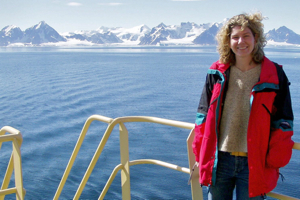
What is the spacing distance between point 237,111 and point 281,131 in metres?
0.26

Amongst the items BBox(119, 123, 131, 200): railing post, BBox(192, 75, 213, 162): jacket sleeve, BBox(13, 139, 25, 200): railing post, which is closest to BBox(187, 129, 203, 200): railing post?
BBox(192, 75, 213, 162): jacket sleeve

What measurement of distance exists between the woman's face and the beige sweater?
0.11 m

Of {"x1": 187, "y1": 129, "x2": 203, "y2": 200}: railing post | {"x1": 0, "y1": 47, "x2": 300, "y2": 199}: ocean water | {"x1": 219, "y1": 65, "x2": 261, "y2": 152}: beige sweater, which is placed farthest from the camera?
{"x1": 0, "y1": 47, "x2": 300, "y2": 199}: ocean water

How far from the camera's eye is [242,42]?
187 centimetres

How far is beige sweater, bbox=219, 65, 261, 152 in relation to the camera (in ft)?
6.02

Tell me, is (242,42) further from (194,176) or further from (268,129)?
(194,176)

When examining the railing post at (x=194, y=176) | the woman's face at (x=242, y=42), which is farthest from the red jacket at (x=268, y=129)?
the railing post at (x=194, y=176)

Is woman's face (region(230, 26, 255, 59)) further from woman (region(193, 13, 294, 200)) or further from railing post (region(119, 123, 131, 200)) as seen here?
railing post (region(119, 123, 131, 200))

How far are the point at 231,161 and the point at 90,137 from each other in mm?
11167

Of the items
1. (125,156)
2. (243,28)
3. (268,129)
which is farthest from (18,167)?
(243,28)

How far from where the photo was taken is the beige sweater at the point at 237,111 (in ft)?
6.02

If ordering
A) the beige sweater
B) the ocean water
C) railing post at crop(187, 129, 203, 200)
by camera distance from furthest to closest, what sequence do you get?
the ocean water < railing post at crop(187, 129, 203, 200) < the beige sweater

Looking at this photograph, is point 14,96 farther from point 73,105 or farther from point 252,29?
point 252,29

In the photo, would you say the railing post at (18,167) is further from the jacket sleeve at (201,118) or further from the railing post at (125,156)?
the jacket sleeve at (201,118)
